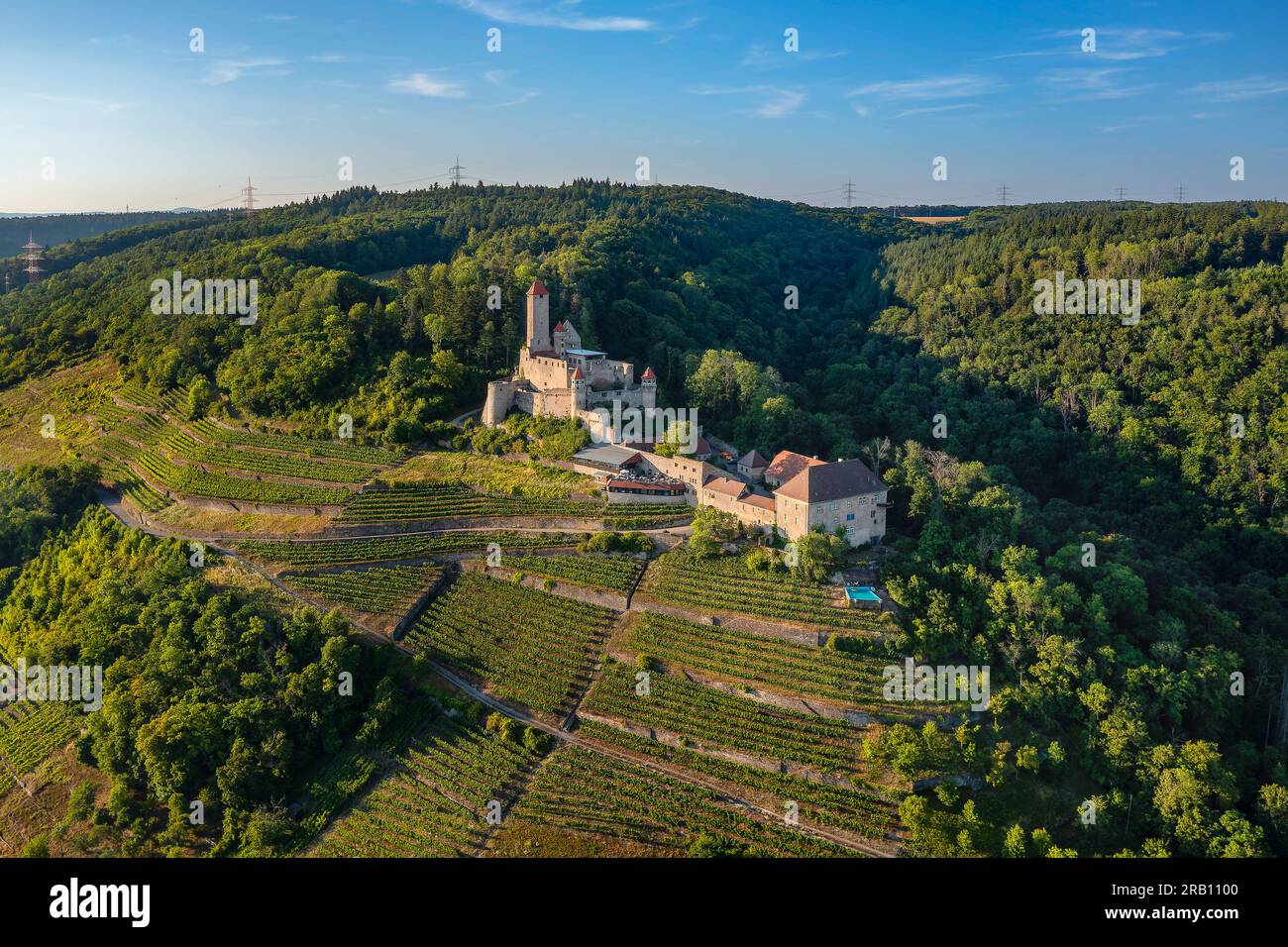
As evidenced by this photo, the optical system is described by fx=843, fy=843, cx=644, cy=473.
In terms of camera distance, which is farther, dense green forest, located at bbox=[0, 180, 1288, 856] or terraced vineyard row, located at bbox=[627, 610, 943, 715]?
terraced vineyard row, located at bbox=[627, 610, 943, 715]

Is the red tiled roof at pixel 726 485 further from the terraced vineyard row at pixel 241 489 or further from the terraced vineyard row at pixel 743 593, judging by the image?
the terraced vineyard row at pixel 241 489

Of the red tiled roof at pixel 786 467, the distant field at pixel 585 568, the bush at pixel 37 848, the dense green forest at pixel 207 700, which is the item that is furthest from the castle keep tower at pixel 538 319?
the bush at pixel 37 848

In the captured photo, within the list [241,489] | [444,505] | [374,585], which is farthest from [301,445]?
[374,585]

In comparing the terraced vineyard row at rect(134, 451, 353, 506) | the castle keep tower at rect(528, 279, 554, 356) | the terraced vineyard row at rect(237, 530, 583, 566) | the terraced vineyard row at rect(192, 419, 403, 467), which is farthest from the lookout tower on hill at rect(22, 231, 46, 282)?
the terraced vineyard row at rect(237, 530, 583, 566)

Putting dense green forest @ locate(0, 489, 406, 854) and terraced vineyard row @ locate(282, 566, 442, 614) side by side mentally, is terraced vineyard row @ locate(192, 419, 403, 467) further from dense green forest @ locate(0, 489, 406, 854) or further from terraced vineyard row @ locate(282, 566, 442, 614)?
dense green forest @ locate(0, 489, 406, 854)

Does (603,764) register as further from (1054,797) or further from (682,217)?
(682,217)

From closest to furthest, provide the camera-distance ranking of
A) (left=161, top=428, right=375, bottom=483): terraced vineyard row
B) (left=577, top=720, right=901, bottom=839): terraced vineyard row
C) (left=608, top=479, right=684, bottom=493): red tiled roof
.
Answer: (left=577, top=720, right=901, bottom=839): terraced vineyard row, (left=608, top=479, right=684, bottom=493): red tiled roof, (left=161, top=428, right=375, bottom=483): terraced vineyard row
